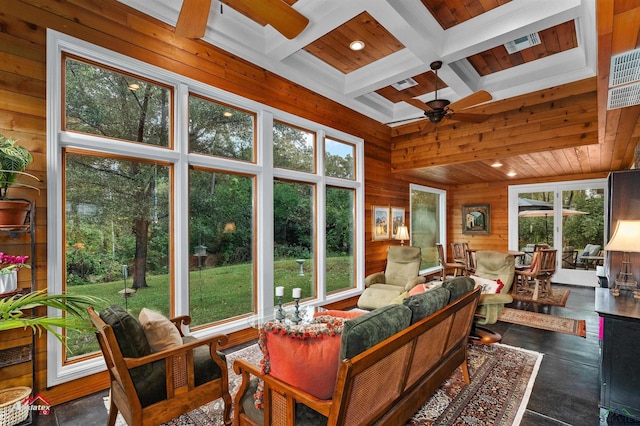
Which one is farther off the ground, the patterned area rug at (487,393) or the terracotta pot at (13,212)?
the terracotta pot at (13,212)

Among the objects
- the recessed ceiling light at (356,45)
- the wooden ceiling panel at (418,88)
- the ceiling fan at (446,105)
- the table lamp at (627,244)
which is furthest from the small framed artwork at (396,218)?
the table lamp at (627,244)

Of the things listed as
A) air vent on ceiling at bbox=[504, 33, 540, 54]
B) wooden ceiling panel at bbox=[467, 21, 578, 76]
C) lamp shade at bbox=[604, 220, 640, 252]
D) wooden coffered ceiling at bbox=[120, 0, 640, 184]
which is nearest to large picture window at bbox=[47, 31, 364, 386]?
wooden coffered ceiling at bbox=[120, 0, 640, 184]

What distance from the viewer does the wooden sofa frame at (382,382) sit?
4.54ft

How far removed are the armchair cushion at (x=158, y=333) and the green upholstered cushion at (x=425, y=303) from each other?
1.55 metres

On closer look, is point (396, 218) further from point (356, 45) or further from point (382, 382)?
point (382, 382)

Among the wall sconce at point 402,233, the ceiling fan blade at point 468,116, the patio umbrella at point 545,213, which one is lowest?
the wall sconce at point 402,233

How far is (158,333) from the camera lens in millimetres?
2027

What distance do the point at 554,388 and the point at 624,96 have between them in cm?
245

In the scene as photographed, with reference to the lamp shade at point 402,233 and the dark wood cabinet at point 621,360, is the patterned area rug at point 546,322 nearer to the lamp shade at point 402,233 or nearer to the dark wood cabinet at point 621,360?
the dark wood cabinet at point 621,360

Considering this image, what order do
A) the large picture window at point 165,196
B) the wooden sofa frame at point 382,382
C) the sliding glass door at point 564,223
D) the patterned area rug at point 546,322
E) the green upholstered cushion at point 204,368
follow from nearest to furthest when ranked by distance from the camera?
the wooden sofa frame at point 382,382 → the green upholstered cushion at point 204,368 → the large picture window at point 165,196 → the patterned area rug at point 546,322 → the sliding glass door at point 564,223

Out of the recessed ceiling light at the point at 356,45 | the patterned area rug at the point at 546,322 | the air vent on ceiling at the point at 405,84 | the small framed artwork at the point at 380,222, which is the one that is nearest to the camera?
the recessed ceiling light at the point at 356,45

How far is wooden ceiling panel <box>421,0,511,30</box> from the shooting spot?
311 centimetres

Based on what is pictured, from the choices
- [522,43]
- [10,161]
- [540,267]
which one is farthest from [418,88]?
[10,161]

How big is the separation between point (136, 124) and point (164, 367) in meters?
2.29
